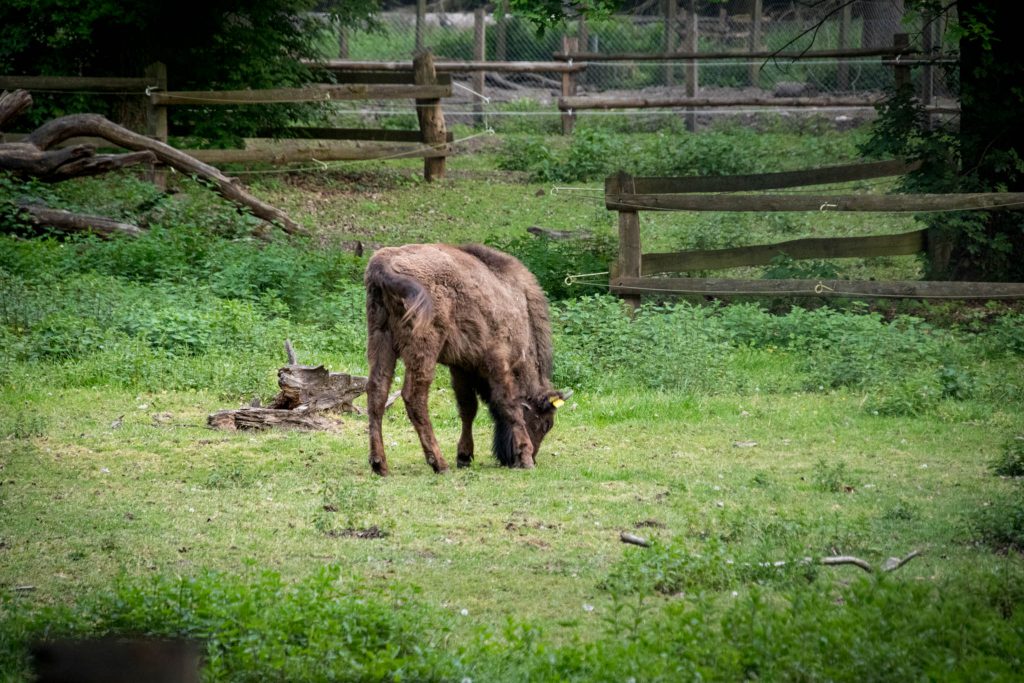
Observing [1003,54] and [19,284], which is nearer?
[19,284]

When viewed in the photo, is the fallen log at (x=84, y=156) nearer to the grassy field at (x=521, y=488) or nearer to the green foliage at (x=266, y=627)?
the grassy field at (x=521, y=488)

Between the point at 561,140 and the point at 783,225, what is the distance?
6955 mm

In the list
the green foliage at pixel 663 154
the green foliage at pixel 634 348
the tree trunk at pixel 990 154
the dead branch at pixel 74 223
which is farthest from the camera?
the green foliage at pixel 663 154

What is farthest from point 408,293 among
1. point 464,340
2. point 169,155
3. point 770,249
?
point 169,155

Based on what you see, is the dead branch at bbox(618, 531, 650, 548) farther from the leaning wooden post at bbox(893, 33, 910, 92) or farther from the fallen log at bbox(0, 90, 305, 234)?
the leaning wooden post at bbox(893, 33, 910, 92)

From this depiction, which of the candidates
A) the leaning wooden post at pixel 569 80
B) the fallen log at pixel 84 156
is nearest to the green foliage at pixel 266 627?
the fallen log at pixel 84 156

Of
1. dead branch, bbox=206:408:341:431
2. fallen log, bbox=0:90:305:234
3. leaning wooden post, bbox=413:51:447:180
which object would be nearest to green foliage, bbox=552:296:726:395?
dead branch, bbox=206:408:341:431

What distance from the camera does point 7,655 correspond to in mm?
4547

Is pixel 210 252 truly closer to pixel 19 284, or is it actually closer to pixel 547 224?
pixel 19 284

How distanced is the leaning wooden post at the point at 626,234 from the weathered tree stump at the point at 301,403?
147 inches

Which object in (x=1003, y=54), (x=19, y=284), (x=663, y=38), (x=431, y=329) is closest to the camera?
(x=431, y=329)

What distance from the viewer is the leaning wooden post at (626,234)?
12.3m

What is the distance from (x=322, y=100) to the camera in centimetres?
1872

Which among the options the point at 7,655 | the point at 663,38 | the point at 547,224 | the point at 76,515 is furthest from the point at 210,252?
the point at 663,38
